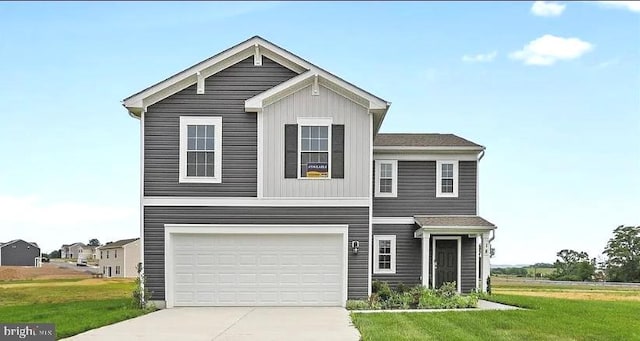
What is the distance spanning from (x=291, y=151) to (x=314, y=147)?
0.61 m

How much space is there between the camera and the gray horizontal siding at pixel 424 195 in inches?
975

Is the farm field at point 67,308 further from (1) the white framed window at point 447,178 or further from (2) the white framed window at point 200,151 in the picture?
(1) the white framed window at point 447,178

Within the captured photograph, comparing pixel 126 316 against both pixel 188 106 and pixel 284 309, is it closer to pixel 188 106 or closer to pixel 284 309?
pixel 284 309

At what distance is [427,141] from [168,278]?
33.3 ft

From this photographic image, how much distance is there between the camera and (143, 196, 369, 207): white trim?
19.6 metres

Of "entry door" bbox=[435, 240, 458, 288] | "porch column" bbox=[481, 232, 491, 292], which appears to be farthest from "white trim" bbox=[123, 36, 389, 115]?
"entry door" bbox=[435, 240, 458, 288]

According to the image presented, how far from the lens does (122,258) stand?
49.4m

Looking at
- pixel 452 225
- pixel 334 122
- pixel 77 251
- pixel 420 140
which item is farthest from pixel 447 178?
pixel 77 251

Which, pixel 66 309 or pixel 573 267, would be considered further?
pixel 573 267

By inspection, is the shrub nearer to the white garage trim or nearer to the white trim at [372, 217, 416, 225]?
the white garage trim

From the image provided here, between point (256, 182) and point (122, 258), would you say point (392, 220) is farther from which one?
point (122, 258)

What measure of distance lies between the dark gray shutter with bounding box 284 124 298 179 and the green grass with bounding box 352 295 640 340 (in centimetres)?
437

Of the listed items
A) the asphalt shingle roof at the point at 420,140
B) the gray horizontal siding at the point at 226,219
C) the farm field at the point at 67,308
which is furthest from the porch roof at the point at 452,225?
the farm field at the point at 67,308

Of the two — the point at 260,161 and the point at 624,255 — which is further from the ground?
→ the point at 260,161
